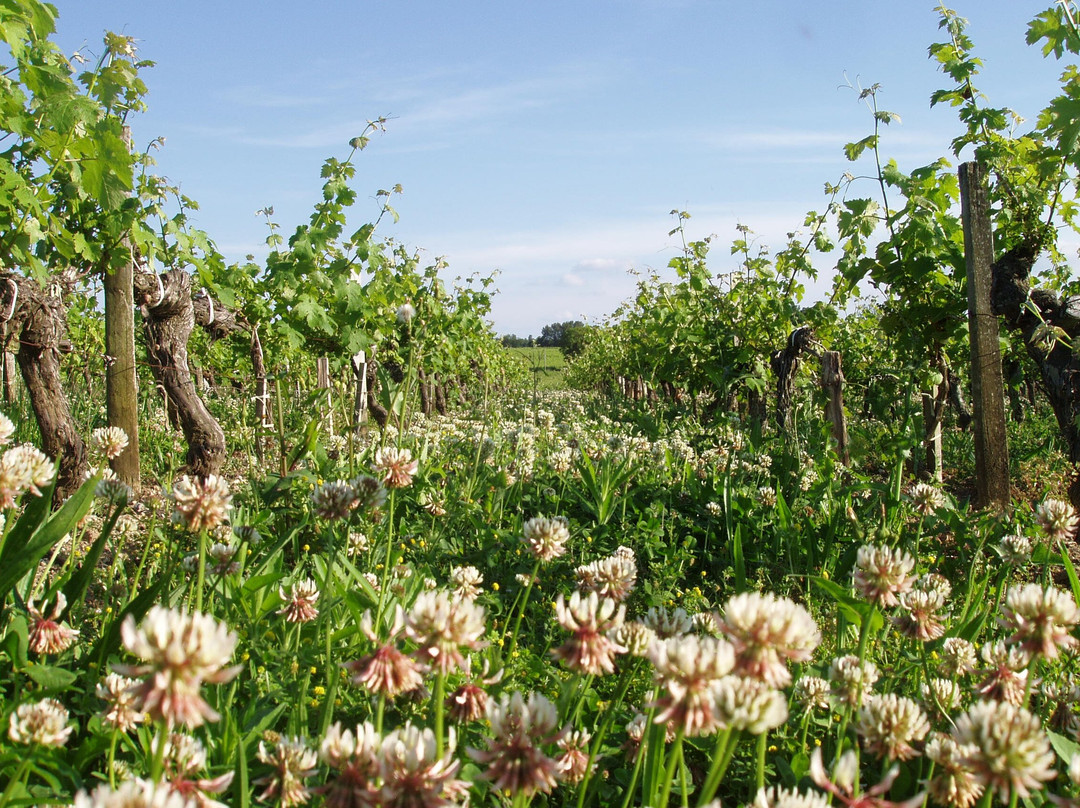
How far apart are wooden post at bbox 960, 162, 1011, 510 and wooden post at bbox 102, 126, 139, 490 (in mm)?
5714

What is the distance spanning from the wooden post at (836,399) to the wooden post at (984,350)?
103 cm

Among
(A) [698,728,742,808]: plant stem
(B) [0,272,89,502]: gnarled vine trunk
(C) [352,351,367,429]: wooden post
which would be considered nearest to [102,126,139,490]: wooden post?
(B) [0,272,89,502]: gnarled vine trunk

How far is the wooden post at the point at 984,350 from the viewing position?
5008 mm

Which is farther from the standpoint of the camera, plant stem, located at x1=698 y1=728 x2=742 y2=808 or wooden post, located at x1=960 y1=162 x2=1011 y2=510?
wooden post, located at x1=960 y1=162 x2=1011 y2=510

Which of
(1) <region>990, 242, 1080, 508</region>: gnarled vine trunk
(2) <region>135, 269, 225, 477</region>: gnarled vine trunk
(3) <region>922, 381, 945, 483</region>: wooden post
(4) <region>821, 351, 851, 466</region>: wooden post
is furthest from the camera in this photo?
(2) <region>135, 269, 225, 477</region>: gnarled vine trunk

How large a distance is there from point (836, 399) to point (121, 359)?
17.5 ft

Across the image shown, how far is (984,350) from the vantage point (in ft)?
16.5

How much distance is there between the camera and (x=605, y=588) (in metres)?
1.66

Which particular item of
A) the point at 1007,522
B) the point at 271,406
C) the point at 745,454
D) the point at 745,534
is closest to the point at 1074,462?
the point at 1007,522

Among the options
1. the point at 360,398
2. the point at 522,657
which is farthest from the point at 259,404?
the point at 522,657

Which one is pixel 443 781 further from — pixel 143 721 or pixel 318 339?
pixel 318 339

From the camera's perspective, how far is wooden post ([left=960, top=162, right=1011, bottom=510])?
16.4 ft

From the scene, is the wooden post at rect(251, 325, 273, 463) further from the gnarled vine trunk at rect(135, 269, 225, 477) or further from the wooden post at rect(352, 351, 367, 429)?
the wooden post at rect(352, 351, 367, 429)

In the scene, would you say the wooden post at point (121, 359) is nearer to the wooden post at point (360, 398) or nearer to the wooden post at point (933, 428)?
the wooden post at point (360, 398)
